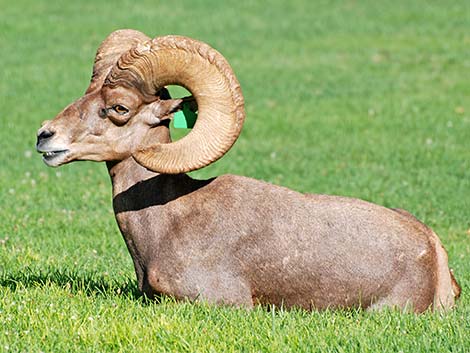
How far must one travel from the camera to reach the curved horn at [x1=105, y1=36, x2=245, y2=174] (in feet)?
26.1

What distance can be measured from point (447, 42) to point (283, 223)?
779 inches

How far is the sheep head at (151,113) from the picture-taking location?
798cm

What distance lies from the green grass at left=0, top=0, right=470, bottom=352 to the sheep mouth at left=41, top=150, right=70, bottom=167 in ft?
3.30

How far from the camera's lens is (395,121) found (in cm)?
1928

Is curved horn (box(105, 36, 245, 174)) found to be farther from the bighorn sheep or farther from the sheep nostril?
the sheep nostril

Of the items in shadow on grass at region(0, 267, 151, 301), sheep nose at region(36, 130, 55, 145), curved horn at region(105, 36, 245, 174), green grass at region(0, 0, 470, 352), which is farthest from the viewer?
shadow on grass at region(0, 267, 151, 301)

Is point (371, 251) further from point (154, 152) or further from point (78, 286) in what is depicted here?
point (78, 286)

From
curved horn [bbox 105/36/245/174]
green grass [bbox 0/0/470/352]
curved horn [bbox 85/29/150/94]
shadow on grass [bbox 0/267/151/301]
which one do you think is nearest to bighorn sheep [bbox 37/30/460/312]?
curved horn [bbox 105/36/245/174]

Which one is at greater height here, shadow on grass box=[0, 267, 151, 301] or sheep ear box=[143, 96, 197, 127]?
sheep ear box=[143, 96, 197, 127]

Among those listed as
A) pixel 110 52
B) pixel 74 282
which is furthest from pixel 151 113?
pixel 74 282

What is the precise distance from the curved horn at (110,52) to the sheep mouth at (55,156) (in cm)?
55

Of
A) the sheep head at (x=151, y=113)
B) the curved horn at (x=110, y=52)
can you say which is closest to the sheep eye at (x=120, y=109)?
the sheep head at (x=151, y=113)

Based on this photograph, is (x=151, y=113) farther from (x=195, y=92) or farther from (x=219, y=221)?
(x=219, y=221)

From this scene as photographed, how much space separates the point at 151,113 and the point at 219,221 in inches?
39.1
